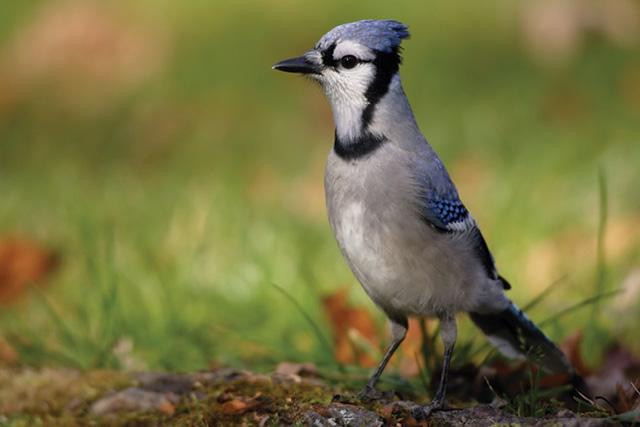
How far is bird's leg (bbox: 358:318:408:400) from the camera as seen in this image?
321cm

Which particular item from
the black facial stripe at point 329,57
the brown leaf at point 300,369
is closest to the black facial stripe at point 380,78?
the black facial stripe at point 329,57

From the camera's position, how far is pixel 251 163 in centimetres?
686

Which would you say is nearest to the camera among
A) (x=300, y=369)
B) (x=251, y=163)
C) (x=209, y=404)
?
(x=209, y=404)

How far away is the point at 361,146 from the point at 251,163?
355 cm

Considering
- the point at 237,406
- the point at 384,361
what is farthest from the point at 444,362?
the point at 237,406

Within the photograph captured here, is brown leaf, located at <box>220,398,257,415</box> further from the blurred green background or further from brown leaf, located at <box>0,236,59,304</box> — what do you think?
brown leaf, located at <box>0,236,59,304</box>

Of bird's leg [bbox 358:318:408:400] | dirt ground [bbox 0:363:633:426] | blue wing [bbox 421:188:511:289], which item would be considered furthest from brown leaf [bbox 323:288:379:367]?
blue wing [bbox 421:188:511:289]

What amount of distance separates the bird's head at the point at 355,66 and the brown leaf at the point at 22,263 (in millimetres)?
2127

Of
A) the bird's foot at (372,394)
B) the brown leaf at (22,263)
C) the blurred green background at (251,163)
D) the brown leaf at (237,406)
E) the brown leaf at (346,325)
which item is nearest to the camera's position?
the brown leaf at (237,406)

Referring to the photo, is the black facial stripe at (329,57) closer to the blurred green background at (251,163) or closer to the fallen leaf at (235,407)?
the blurred green background at (251,163)

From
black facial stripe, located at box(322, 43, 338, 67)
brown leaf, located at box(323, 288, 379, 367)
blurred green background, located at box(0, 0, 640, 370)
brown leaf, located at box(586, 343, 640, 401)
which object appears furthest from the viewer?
blurred green background, located at box(0, 0, 640, 370)

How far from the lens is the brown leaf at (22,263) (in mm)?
4906

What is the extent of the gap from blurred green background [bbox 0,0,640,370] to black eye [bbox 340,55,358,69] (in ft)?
2.55

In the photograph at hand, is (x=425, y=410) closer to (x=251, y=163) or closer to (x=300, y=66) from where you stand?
(x=300, y=66)
